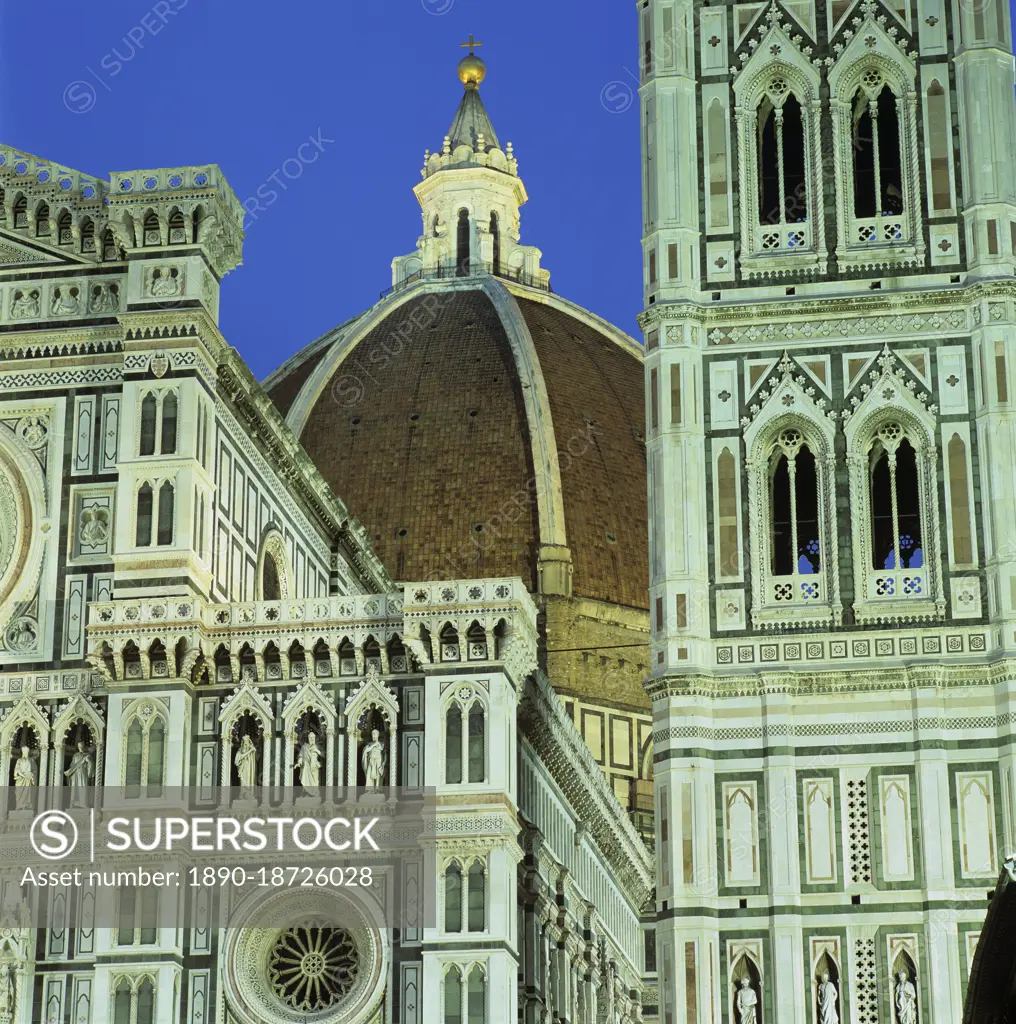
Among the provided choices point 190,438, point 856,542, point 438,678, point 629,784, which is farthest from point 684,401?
point 629,784

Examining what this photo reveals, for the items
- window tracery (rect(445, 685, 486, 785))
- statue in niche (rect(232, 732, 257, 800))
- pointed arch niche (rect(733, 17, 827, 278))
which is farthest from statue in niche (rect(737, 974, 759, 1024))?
pointed arch niche (rect(733, 17, 827, 278))

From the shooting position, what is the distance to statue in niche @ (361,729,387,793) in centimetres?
3106

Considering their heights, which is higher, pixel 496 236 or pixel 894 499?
pixel 496 236

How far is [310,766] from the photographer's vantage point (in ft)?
103

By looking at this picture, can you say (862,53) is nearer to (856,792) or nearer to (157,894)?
(856,792)

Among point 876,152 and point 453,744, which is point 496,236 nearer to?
point 876,152

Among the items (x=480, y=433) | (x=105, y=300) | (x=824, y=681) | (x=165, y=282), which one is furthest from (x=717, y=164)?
(x=480, y=433)

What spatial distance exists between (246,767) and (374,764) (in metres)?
1.78

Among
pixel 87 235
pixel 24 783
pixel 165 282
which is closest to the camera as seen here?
pixel 24 783

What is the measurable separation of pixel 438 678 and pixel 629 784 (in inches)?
979

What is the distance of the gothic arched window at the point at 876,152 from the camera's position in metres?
32.6

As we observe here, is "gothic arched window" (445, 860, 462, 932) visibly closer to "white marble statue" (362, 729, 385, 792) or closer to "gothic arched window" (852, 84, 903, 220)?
"white marble statue" (362, 729, 385, 792)

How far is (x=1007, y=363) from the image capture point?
30844mm

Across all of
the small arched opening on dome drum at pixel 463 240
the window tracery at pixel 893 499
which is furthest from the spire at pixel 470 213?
the window tracery at pixel 893 499
